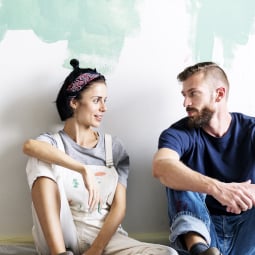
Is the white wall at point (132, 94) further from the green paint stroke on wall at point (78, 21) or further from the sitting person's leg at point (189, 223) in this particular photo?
the sitting person's leg at point (189, 223)

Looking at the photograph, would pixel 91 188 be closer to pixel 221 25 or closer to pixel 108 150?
pixel 108 150

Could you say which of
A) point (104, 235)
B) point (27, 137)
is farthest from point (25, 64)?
point (104, 235)

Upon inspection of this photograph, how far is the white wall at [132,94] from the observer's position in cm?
167

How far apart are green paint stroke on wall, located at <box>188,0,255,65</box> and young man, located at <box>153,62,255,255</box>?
14 centimetres

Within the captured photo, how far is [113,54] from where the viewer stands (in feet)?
5.57

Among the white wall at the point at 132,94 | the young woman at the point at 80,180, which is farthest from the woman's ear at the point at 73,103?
the white wall at the point at 132,94

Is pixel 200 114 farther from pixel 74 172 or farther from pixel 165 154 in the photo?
pixel 74 172

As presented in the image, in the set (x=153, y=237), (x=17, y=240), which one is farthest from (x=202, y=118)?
(x=17, y=240)

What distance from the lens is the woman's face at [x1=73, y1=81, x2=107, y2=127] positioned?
1.59m

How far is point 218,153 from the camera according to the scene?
1.57 m

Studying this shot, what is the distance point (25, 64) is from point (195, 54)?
629 mm

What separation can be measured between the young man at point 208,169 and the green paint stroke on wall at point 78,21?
285mm

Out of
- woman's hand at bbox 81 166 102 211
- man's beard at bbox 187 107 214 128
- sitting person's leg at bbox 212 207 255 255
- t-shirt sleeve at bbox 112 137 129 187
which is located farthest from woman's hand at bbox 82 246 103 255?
man's beard at bbox 187 107 214 128

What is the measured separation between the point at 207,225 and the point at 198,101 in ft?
1.38
